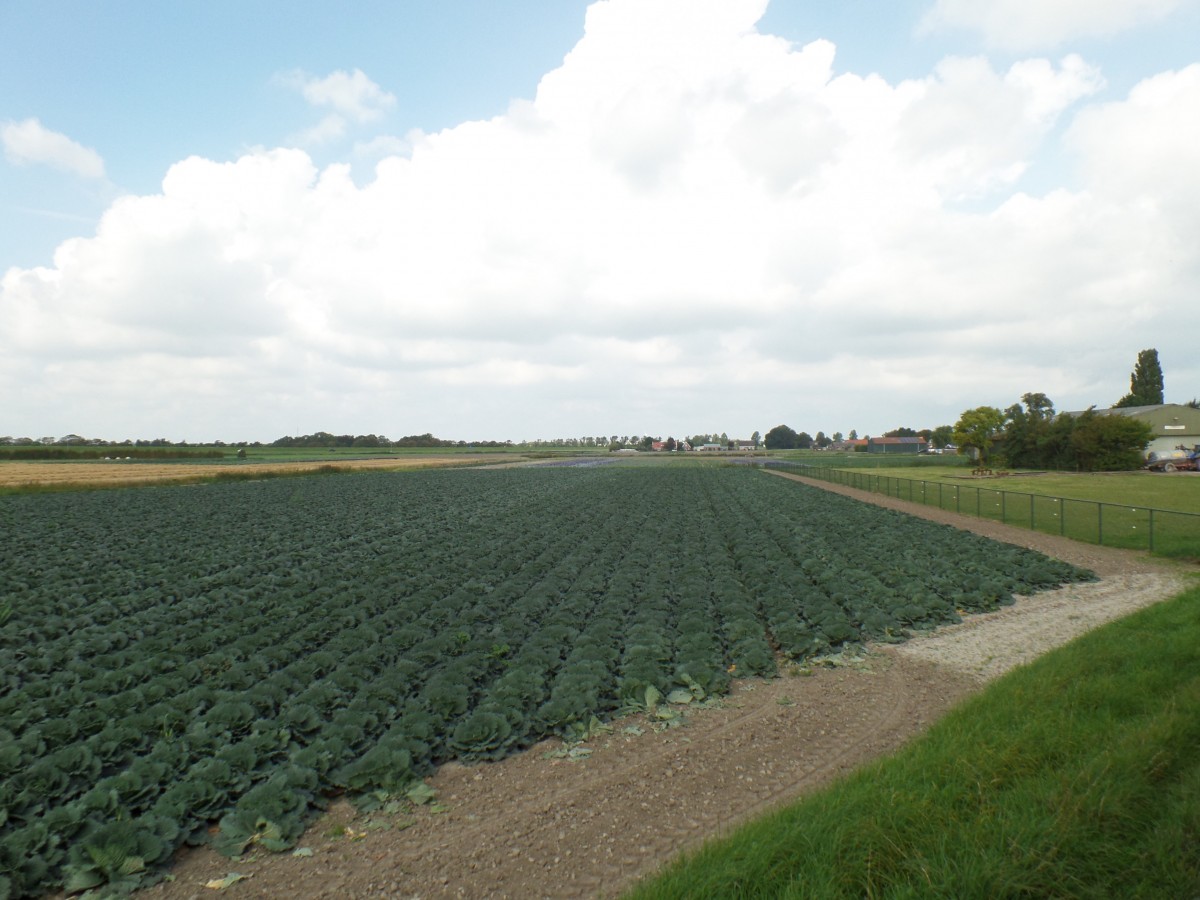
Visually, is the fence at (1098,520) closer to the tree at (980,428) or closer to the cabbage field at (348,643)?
the cabbage field at (348,643)

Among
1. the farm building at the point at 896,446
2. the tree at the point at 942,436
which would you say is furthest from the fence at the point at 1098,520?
the farm building at the point at 896,446

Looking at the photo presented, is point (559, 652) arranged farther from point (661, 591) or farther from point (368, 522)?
point (368, 522)

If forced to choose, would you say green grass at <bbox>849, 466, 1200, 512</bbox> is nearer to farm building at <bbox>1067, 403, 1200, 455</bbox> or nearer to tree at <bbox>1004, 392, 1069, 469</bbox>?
tree at <bbox>1004, 392, 1069, 469</bbox>

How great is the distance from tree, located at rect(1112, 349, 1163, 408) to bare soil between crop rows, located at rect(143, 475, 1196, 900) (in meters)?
126

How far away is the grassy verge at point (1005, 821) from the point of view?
4.04 meters

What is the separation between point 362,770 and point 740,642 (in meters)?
6.11

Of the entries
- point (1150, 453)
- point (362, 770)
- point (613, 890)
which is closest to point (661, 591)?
point (362, 770)

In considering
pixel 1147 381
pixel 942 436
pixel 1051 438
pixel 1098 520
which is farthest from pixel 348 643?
pixel 942 436

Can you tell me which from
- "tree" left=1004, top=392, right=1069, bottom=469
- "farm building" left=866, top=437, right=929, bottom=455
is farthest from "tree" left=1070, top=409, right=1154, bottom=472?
"farm building" left=866, top=437, right=929, bottom=455

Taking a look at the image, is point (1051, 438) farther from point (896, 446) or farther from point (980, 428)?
point (896, 446)

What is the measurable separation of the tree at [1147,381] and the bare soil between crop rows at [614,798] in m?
126

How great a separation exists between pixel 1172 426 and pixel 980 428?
63.3ft

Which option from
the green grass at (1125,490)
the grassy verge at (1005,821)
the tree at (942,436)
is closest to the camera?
the grassy verge at (1005,821)

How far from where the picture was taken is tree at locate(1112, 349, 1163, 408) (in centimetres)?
10775
